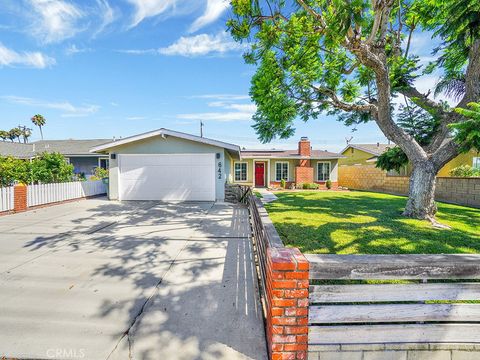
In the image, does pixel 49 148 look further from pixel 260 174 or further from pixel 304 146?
pixel 304 146

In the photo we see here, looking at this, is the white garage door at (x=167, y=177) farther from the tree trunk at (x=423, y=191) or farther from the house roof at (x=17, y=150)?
the house roof at (x=17, y=150)

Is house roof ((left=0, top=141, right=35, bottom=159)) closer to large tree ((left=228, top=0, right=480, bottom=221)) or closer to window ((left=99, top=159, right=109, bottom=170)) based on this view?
window ((left=99, top=159, right=109, bottom=170))

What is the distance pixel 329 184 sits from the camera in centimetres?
1886

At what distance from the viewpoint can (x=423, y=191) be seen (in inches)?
275

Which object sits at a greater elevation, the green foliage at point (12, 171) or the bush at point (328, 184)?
the green foliage at point (12, 171)

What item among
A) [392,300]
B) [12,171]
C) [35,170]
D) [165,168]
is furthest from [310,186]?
[12,171]

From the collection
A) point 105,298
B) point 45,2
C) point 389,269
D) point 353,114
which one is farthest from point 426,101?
point 45,2

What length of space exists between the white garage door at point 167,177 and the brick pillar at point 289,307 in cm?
954

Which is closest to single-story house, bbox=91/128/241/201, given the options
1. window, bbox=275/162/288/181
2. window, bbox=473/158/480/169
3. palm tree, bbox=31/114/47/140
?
window, bbox=275/162/288/181

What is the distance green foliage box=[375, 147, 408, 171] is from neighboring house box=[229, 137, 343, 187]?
385 inches

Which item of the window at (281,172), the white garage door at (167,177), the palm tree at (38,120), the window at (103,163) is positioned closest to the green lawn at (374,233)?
the white garage door at (167,177)

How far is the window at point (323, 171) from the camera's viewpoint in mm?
19484

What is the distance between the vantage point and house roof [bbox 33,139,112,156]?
20484mm

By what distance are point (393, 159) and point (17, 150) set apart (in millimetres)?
28963
